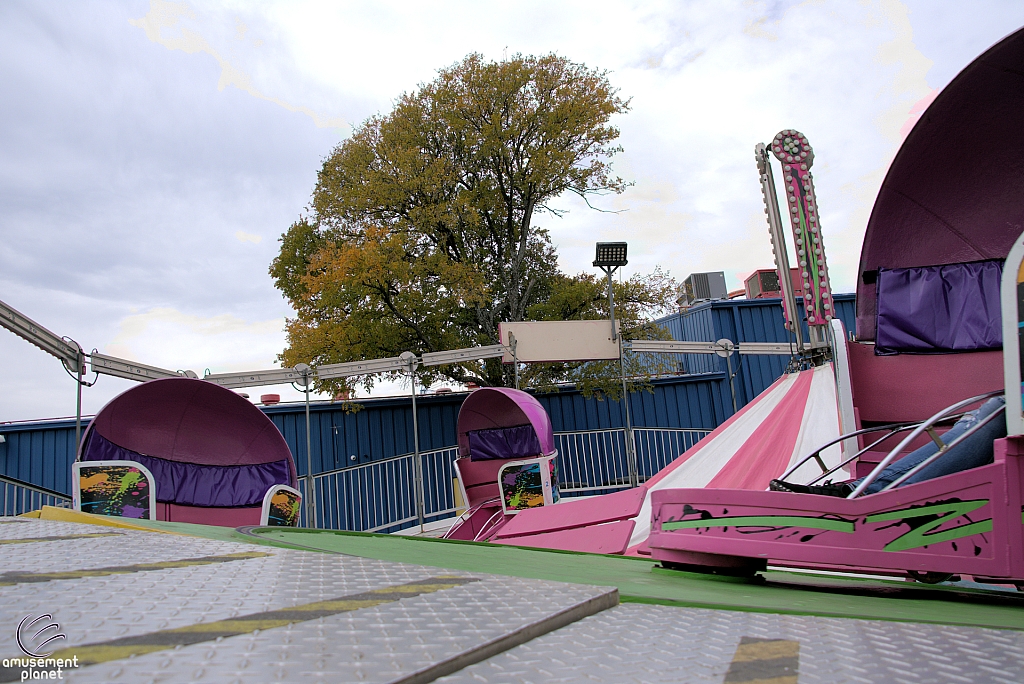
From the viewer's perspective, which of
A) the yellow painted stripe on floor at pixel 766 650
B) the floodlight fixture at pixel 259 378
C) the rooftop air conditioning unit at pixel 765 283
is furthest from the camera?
the rooftop air conditioning unit at pixel 765 283

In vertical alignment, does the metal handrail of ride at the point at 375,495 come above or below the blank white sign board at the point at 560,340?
below

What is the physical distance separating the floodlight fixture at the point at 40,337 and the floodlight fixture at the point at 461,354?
5055 millimetres

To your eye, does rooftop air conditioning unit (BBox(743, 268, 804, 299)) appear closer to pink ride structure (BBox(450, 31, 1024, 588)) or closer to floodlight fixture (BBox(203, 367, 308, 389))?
pink ride structure (BBox(450, 31, 1024, 588))

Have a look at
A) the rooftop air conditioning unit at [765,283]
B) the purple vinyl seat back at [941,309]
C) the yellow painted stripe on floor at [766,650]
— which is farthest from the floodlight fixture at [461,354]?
the rooftop air conditioning unit at [765,283]

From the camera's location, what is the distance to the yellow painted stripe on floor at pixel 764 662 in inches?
35.2

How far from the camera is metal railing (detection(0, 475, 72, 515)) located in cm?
770

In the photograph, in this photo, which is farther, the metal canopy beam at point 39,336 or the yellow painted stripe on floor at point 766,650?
the metal canopy beam at point 39,336

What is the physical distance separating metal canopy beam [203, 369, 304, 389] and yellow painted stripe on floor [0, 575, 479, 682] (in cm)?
922

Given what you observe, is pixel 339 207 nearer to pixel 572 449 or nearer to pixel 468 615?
pixel 572 449

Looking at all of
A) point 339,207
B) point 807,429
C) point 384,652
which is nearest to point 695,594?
point 384,652

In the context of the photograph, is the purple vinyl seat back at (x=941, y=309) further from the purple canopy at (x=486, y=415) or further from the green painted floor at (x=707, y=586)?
the purple canopy at (x=486, y=415)

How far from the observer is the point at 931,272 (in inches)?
252

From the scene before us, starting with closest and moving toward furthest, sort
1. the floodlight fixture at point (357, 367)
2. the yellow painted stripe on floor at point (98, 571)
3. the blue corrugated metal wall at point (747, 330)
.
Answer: the yellow painted stripe on floor at point (98, 571)
the floodlight fixture at point (357, 367)
the blue corrugated metal wall at point (747, 330)

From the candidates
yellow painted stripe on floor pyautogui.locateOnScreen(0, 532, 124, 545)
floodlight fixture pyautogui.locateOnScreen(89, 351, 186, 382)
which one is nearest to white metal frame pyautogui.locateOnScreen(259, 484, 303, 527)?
floodlight fixture pyautogui.locateOnScreen(89, 351, 186, 382)
